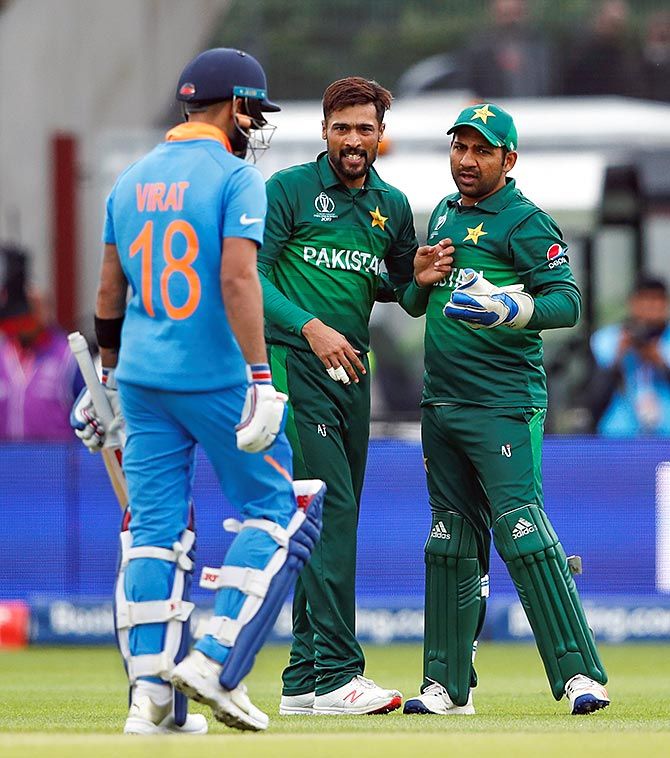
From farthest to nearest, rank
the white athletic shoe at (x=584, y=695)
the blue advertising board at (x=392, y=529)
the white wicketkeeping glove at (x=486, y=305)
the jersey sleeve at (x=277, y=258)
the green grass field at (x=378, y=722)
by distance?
the blue advertising board at (x=392, y=529)
the jersey sleeve at (x=277, y=258)
the white athletic shoe at (x=584, y=695)
the white wicketkeeping glove at (x=486, y=305)
the green grass field at (x=378, y=722)

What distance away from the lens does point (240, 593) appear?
6582mm

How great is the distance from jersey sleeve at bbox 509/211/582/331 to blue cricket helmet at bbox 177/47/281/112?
130 centimetres

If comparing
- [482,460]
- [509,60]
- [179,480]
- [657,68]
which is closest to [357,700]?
[482,460]

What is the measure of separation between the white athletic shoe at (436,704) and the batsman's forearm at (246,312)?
186cm

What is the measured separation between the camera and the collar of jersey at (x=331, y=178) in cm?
800

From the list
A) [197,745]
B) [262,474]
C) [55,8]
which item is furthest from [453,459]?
[55,8]

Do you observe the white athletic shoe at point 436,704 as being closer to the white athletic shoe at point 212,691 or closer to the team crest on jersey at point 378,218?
the white athletic shoe at point 212,691

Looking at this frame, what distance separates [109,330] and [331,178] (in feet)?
4.59

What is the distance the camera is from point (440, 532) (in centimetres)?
775

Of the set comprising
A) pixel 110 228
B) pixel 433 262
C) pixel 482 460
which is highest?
pixel 110 228

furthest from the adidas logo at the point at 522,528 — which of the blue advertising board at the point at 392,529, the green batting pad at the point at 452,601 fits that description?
the blue advertising board at the point at 392,529

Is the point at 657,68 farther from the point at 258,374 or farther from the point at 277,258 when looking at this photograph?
the point at 258,374

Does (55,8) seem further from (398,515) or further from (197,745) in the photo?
(197,745)

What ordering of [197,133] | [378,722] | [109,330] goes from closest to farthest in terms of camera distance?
[197,133] → [109,330] → [378,722]
